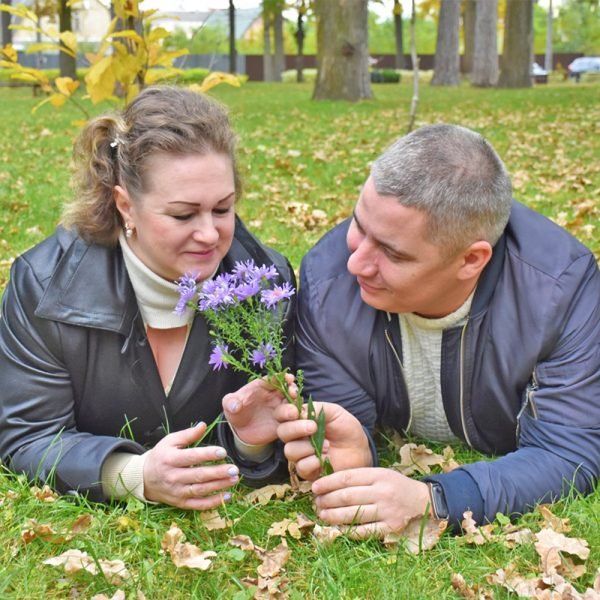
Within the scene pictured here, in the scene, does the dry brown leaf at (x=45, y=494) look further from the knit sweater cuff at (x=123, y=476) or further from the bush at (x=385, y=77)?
the bush at (x=385, y=77)

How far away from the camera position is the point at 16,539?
2.57 m

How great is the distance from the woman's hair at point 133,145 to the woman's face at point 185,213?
0.04 meters

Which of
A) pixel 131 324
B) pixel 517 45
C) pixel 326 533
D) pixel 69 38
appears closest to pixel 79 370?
pixel 131 324

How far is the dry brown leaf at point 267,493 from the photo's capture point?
286 cm

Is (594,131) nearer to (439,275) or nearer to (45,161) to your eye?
(45,161)

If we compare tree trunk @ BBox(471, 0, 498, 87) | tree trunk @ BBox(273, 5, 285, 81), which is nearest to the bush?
tree trunk @ BBox(273, 5, 285, 81)

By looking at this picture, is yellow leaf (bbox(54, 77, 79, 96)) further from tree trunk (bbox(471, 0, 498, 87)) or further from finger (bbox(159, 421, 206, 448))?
tree trunk (bbox(471, 0, 498, 87))

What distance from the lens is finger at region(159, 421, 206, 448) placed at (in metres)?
2.60

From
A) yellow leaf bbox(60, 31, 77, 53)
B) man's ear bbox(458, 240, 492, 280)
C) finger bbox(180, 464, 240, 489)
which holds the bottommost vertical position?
finger bbox(180, 464, 240, 489)

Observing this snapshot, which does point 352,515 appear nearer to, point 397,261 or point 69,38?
point 397,261

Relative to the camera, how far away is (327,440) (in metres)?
2.73

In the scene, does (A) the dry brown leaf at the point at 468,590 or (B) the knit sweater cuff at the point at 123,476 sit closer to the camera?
(A) the dry brown leaf at the point at 468,590

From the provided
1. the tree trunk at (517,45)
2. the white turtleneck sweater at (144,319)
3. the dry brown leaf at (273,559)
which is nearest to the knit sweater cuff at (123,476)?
the white turtleneck sweater at (144,319)

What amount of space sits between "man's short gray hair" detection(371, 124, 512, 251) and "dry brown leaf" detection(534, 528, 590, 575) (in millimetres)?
843
